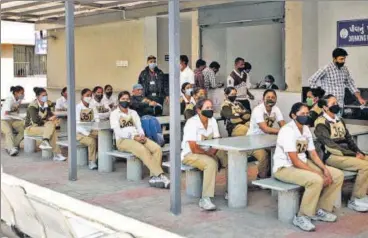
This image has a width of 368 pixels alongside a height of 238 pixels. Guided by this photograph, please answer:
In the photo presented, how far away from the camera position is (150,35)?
44.9 feet

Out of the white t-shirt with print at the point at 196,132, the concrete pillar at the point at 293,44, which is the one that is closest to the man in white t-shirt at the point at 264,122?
the white t-shirt with print at the point at 196,132

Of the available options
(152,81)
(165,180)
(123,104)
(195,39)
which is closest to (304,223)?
(165,180)

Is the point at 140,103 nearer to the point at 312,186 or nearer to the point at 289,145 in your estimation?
the point at 289,145

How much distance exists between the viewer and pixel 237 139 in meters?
6.54

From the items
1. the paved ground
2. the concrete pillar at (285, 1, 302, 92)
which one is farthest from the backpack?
the concrete pillar at (285, 1, 302, 92)

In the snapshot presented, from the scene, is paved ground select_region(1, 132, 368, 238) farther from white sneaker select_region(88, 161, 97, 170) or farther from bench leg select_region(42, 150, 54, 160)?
bench leg select_region(42, 150, 54, 160)

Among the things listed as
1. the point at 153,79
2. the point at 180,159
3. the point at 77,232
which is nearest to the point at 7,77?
the point at 153,79

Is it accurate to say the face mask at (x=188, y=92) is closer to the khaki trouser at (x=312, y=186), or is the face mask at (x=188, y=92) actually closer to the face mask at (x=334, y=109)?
the face mask at (x=334, y=109)

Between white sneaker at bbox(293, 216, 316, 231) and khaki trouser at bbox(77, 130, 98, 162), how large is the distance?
160 inches

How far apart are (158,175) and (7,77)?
2100 centimetres

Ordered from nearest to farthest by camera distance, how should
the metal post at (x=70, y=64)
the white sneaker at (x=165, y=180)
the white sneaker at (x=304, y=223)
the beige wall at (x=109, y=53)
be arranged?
the white sneaker at (x=304, y=223)
the white sneaker at (x=165, y=180)
the metal post at (x=70, y=64)
the beige wall at (x=109, y=53)

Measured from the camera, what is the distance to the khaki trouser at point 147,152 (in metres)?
7.24

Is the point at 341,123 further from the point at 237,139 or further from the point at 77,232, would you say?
the point at 77,232

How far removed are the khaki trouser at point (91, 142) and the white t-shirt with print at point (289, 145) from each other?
12.3 feet
